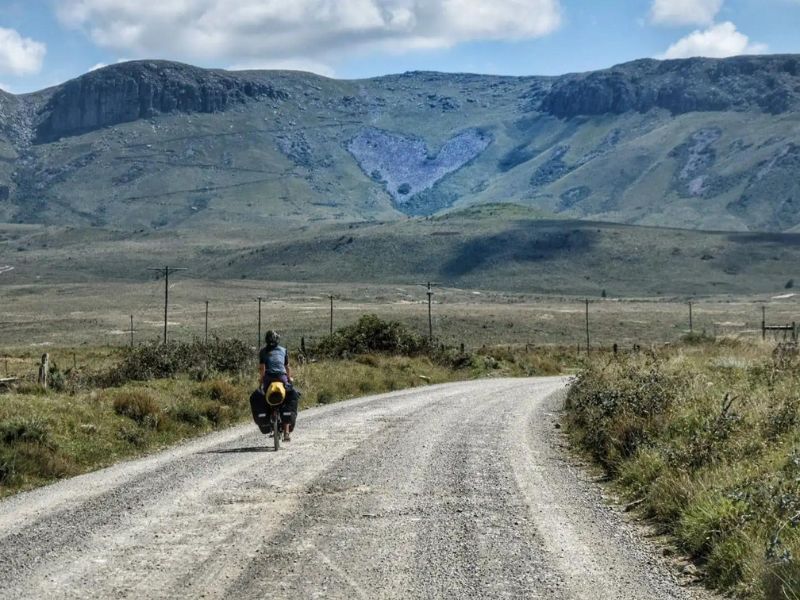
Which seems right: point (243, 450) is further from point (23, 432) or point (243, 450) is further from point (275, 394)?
point (23, 432)

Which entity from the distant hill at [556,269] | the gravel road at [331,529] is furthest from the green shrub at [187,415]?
the distant hill at [556,269]

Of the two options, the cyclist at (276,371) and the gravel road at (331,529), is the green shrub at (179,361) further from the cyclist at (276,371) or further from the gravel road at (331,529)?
the gravel road at (331,529)

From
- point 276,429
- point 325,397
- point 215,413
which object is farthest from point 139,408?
point 325,397

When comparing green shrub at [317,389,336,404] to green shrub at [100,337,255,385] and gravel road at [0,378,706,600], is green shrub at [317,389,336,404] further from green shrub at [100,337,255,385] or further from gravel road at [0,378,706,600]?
gravel road at [0,378,706,600]

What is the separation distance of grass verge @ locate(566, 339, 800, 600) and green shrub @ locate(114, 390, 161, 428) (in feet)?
25.0

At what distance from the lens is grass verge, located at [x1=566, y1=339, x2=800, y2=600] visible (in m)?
8.76

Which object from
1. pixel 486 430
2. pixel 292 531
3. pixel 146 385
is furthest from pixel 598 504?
pixel 146 385

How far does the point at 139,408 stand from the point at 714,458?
1107cm

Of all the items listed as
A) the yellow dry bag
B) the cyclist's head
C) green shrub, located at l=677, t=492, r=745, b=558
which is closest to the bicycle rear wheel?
the yellow dry bag

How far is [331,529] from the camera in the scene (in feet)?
34.2

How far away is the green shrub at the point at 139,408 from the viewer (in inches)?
760

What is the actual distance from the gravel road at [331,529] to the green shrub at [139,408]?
2176mm

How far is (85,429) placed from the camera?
1738 cm

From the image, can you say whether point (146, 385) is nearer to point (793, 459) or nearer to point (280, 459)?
point (280, 459)
